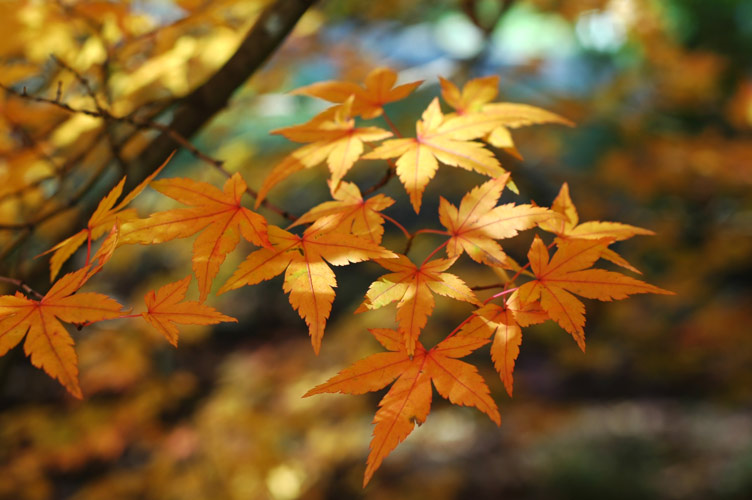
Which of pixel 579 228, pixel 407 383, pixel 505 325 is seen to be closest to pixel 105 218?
pixel 407 383

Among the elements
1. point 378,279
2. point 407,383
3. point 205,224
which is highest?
point 205,224

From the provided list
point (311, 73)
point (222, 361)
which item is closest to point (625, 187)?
point (222, 361)

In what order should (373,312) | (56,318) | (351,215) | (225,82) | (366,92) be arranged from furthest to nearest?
(373,312) < (225,82) < (366,92) < (351,215) < (56,318)

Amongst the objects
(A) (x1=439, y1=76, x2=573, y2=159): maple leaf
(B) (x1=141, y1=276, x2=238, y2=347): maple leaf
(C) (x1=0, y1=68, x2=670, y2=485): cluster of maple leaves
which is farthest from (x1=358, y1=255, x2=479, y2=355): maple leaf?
(A) (x1=439, y1=76, x2=573, y2=159): maple leaf

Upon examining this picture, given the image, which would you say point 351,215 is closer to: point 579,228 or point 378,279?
point 378,279

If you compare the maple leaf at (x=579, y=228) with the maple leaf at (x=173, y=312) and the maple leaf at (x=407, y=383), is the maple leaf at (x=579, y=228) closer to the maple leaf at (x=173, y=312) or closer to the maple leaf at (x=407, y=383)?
the maple leaf at (x=407, y=383)

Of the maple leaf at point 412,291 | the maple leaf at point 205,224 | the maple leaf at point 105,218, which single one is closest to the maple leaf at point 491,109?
the maple leaf at point 412,291
